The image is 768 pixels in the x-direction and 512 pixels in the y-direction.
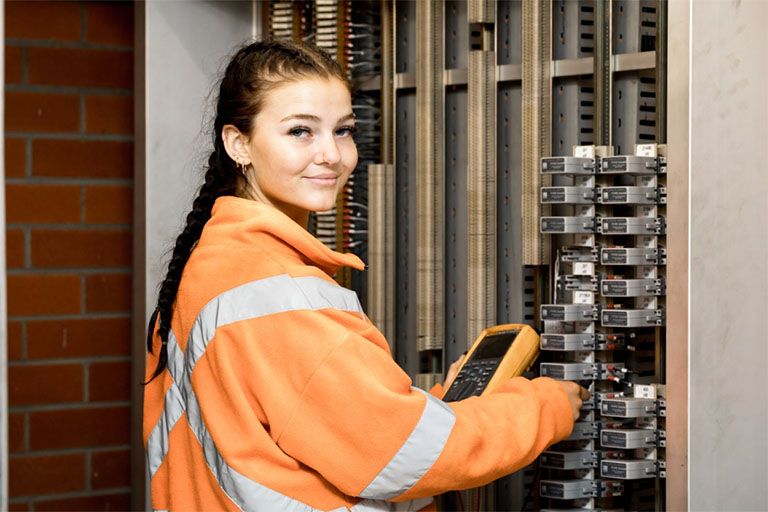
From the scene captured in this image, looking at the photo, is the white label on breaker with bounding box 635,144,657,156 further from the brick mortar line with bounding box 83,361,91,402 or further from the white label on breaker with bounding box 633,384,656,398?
the brick mortar line with bounding box 83,361,91,402

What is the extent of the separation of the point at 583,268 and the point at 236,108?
27.7 inches

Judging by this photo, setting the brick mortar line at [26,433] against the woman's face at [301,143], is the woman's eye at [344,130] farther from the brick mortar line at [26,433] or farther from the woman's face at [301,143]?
the brick mortar line at [26,433]

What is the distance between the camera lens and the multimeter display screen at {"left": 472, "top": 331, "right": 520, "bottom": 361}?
86.9 inches

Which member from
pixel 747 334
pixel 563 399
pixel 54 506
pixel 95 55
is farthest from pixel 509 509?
pixel 95 55

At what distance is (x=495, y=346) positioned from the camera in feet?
7.32

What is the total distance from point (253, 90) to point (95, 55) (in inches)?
50.9

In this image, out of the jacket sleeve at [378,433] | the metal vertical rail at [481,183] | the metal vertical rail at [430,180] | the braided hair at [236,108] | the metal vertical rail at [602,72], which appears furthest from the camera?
the metal vertical rail at [430,180]

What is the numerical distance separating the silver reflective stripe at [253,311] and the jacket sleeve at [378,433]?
75 mm

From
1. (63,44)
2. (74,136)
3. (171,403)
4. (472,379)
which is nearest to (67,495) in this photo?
(74,136)

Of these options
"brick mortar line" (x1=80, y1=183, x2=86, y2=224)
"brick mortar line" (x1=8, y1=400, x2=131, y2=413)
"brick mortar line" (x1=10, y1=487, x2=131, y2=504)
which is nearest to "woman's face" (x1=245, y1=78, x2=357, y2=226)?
"brick mortar line" (x1=80, y1=183, x2=86, y2=224)

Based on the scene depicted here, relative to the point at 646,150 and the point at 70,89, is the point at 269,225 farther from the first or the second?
the point at 70,89

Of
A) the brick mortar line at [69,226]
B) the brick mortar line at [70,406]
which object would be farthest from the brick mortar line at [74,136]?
the brick mortar line at [70,406]

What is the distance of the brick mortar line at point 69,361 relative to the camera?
3.09 m

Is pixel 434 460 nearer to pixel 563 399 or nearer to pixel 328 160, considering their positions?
pixel 563 399
